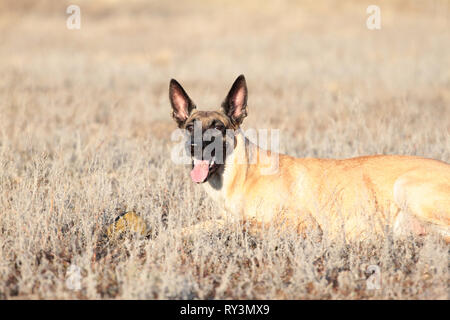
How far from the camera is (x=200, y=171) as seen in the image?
5020 mm

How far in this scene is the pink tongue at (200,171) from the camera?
4988mm

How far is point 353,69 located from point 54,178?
37.7ft

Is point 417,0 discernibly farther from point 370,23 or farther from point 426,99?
point 426,99

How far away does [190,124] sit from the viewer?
5324mm

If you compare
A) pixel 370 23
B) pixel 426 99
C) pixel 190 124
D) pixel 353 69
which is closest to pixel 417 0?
pixel 370 23

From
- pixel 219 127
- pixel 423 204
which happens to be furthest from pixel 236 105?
pixel 423 204

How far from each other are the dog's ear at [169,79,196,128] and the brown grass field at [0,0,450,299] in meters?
0.63

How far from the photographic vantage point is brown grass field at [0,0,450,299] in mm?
3854

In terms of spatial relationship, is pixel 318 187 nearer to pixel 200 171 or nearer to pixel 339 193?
pixel 339 193

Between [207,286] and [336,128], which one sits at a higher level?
[336,128]

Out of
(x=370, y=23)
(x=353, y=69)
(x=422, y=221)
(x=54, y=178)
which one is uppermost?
(x=370, y=23)
